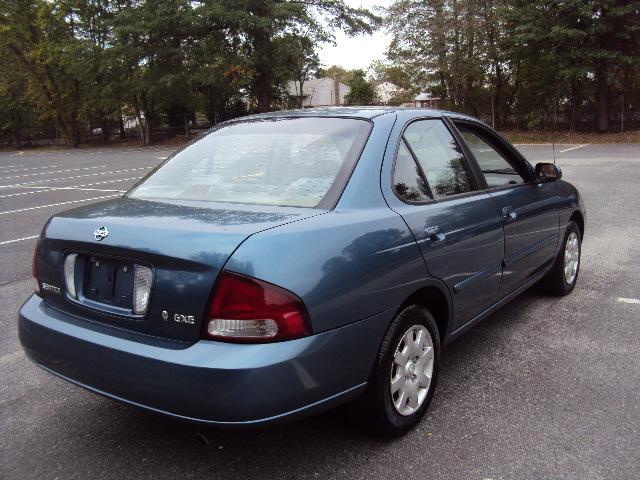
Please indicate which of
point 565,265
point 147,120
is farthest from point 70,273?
point 147,120

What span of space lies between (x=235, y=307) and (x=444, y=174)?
168cm

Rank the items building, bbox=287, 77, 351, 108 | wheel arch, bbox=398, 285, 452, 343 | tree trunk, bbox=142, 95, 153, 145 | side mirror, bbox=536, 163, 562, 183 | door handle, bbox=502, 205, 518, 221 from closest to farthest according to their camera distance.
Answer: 1. wheel arch, bbox=398, 285, 452, 343
2. door handle, bbox=502, 205, 518, 221
3. side mirror, bbox=536, 163, 562, 183
4. tree trunk, bbox=142, 95, 153, 145
5. building, bbox=287, 77, 351, 108

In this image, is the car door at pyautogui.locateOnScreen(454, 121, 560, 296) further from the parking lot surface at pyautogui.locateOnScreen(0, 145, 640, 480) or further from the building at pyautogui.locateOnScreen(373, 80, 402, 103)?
the building at pyautogui.locateOnScreen(373, 80, 402, 103)

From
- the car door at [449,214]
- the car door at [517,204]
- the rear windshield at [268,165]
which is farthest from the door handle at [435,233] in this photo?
the car door at [517,204]

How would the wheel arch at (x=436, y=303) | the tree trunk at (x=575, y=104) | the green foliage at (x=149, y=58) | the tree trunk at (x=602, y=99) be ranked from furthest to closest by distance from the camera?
1. the green foliage at (x=149, y=58)
2. the tree trunk at (x=575, y=104)
3. the tree trunk at (x=602, y=99)
4. the wheel arch at (x=436, y=303)

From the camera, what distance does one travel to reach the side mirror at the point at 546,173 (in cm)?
415

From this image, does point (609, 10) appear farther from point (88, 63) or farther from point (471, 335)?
point (88, 63)

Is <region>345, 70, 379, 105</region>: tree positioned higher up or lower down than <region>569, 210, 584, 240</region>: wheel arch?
higher up

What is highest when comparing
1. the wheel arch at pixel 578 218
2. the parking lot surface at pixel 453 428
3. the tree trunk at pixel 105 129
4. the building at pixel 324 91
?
the building at pixel 324 91

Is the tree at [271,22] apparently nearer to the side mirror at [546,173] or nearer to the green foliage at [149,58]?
the green foliage at [149,58]

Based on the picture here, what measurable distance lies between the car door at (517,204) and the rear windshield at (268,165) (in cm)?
109

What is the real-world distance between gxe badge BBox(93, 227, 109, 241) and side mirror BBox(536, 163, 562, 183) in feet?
10.1

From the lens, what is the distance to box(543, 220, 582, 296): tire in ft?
15.1

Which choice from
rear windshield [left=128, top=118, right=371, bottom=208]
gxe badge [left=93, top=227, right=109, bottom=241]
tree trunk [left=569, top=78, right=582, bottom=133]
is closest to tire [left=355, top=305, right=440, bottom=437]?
rear windshield [left=128, top=118, right=371, bottom=208]
